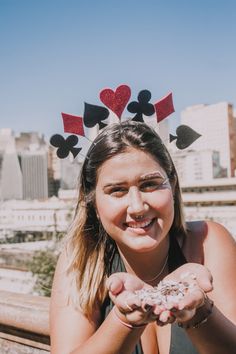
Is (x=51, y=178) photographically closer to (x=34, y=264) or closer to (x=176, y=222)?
(x=34, y=264)

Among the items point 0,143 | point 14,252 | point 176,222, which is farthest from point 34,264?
point 0,143

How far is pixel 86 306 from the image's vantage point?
66.6 inches

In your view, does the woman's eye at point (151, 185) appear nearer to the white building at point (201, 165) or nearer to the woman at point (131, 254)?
the woman at point (131, 254)

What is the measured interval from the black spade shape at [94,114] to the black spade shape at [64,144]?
0.09 metres

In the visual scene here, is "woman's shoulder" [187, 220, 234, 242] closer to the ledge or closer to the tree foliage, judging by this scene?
the ledge

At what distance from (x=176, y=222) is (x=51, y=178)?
479ft

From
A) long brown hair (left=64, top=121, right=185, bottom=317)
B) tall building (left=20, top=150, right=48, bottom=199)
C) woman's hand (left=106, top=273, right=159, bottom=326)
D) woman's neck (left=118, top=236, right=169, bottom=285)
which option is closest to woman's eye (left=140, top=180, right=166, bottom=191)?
long brown hair (left=64, top=121, right=185, bottom=317)

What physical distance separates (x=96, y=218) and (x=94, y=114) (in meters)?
0.45

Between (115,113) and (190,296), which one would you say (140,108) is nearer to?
(115,113)

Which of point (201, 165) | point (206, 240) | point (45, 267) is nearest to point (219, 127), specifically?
point (201, 165)

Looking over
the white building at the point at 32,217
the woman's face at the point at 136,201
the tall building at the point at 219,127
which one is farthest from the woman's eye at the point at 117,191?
the tall building at the point at 219,127

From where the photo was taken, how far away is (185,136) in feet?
6.91

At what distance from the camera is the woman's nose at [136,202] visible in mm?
1604

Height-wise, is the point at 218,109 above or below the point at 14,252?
above
